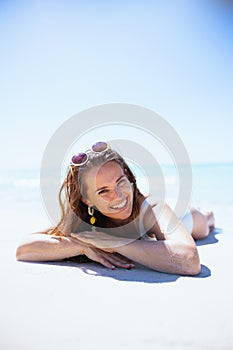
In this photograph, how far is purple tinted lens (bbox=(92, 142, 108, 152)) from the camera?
2037 millimetres

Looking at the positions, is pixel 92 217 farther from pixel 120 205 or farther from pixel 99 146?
pixel 99 146

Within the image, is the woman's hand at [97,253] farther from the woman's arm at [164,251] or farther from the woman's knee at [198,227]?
the woman's knee at [198,227]

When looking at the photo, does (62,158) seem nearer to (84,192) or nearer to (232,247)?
(84,192)

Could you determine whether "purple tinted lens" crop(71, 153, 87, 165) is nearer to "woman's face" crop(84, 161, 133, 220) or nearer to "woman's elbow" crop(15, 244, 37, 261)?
"woman's face" crop(84, 161, 133, 220)

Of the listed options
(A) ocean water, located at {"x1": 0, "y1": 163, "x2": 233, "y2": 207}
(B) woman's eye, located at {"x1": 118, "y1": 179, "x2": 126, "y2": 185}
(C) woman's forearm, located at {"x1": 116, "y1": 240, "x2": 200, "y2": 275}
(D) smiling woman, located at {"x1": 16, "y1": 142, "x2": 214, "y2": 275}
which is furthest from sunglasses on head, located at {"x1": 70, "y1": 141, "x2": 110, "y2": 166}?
(A) ocean water, located at {"x1": 0, "y1": 163, "x2": 233, "y2": 207}

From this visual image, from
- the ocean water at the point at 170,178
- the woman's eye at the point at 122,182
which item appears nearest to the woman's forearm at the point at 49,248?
the woman's eye at the point at 122,182

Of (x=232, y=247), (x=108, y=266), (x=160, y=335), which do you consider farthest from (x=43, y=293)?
(x=232, y=247)

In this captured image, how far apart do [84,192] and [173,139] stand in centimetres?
108

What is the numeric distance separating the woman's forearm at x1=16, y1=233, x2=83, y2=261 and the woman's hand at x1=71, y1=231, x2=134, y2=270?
0.11 ft

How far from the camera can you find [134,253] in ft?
6.12

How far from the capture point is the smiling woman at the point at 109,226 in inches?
72.6

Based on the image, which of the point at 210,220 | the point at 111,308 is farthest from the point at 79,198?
the point at 210,220

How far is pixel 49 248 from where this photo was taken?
1995 mm

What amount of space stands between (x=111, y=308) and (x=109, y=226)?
2.64 feet
